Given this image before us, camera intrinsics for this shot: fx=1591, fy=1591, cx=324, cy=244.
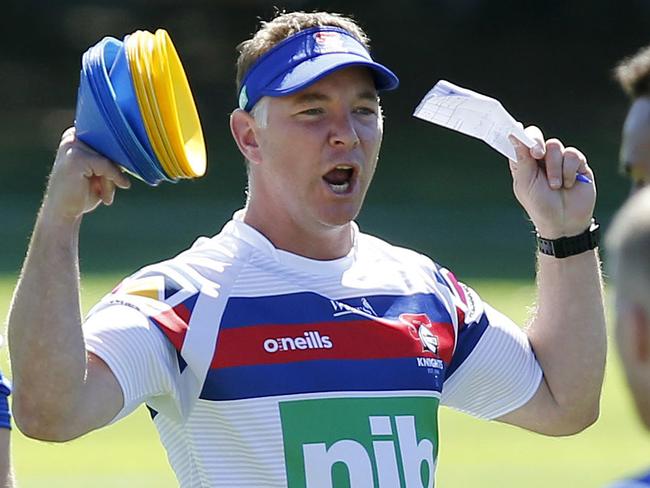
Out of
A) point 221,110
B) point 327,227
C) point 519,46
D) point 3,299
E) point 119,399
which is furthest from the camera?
point 519,46

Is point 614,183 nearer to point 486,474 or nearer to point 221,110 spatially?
point 221,110

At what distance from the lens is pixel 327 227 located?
4488 mm

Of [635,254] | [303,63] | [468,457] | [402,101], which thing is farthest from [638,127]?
[402,101]

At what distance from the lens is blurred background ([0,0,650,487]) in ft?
67.1

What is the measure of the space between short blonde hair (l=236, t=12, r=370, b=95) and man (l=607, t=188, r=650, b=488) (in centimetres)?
225

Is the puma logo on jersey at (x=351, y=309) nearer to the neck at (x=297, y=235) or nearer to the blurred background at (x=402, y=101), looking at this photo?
the neck at (x=297, y=235)

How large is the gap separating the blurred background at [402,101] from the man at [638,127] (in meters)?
14.5

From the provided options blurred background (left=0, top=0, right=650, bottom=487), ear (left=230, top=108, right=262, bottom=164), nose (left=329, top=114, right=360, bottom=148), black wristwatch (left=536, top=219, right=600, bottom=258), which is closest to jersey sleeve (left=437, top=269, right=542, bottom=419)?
black wristwatch (left=536, top=219, right=600, bottom=258)

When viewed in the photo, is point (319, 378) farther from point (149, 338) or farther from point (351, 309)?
point (149, 338)

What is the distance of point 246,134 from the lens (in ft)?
15.0

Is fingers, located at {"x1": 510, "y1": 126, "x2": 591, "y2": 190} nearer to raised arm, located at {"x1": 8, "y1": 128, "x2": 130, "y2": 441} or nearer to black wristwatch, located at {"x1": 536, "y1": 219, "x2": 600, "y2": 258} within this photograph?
black wristwatch, located at {"x1": 536, "y1": 219, "x2": 600, "y2": 258}

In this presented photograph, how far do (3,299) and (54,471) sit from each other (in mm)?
5871

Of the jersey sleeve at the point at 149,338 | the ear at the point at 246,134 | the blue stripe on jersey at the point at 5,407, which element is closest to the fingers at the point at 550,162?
the ear at the point at 246,134

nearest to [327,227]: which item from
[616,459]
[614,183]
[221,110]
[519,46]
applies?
[616,459]
